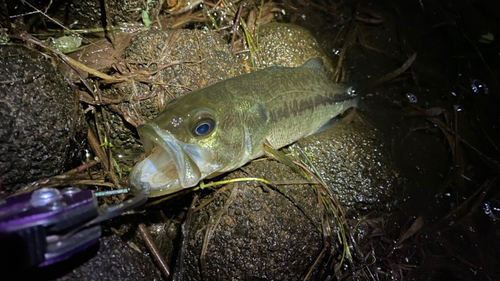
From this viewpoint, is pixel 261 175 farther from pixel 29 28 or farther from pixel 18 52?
pixel 29 28

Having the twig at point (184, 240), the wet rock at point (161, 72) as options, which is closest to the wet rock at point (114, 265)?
the twig at point (184, 240)

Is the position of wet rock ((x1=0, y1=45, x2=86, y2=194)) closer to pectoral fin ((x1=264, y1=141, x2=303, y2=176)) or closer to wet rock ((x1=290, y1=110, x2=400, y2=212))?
pectoral fin ((x1=264, y1=141, x2=303, y2=176))

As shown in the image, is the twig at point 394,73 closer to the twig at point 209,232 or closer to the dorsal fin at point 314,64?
the dorsal fin at point 314,64

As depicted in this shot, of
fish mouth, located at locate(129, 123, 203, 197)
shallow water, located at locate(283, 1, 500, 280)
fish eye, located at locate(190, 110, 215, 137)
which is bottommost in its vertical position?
shallow water, located at locate(283, 1, 500, 280)

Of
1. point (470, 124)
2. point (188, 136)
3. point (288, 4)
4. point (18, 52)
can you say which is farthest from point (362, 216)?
point (18, 52)

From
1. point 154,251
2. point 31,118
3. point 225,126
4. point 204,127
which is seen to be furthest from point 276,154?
point 31,118

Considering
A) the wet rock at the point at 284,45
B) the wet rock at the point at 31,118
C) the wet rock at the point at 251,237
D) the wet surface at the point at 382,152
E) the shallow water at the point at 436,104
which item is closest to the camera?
the wet rock at the point at 31,118

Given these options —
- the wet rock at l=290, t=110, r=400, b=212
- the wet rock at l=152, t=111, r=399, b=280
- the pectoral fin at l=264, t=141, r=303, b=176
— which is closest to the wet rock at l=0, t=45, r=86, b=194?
the wet rock at l=152, t=111, r=399, b=280
